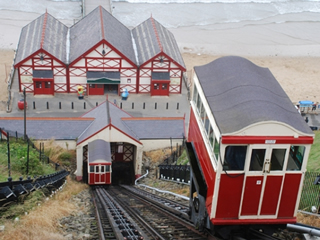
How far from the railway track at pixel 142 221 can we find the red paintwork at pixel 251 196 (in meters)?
1.58

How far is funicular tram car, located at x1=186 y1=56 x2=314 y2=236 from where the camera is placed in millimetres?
10445

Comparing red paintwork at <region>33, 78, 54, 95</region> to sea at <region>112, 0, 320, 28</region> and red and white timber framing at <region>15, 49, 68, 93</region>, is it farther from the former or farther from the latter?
sea at <region>112, 0, 320, 28</region>

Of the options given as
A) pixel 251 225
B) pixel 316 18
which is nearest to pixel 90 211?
pixel 251 225

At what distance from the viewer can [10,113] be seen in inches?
1280

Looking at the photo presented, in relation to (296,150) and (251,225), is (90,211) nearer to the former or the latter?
(251,225)

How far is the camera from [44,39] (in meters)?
35.4

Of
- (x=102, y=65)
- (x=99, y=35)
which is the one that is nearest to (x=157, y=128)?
(x=102, y=65)

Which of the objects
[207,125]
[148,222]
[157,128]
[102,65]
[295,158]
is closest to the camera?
[295,158]

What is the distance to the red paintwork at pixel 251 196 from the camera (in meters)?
10.8

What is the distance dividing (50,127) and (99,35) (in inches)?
429

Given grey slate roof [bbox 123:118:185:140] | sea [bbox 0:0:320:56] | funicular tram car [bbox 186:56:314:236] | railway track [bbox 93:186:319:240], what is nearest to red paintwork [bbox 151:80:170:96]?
grey slate roof [bbox 123:118:185:140]

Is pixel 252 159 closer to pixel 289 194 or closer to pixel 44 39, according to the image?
pixel 289 194

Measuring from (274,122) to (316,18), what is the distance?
61685 millimetres

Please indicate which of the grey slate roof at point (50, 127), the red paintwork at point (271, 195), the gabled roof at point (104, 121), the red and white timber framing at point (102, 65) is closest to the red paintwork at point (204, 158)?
the red paintwork at point (271, 195)
